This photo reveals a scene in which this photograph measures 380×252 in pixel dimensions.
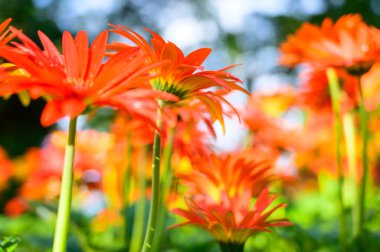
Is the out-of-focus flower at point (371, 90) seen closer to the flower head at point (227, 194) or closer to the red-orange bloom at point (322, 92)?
the red-orange bloom at point (322, 92)

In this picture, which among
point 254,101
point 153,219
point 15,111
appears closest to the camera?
point 153,219

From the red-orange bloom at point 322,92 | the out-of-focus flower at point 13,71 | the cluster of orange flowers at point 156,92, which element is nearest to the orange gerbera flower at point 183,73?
the cluster of orange flowers at point 156,92

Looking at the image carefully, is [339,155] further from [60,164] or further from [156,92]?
[60,164]

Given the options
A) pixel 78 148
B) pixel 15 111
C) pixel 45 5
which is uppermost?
pixel 45 5

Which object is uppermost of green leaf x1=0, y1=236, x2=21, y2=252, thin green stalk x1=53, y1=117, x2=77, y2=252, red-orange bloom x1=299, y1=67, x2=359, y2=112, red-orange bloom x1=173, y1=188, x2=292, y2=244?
red-orange bloom x1=299, y1=67, x2=359, y2=112

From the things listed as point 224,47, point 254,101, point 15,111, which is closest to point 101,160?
point 254,101

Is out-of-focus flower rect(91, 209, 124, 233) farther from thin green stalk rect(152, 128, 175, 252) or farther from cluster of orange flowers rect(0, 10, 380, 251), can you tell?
thin green stalk rect(152, 128, 175, 252)

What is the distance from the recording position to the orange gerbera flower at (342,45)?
3.03 feet

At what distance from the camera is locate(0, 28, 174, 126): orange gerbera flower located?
16.1 inches

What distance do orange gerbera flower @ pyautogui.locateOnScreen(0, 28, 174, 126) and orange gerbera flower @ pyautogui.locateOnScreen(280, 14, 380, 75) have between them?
0.53 meters

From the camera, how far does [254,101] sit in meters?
1.79

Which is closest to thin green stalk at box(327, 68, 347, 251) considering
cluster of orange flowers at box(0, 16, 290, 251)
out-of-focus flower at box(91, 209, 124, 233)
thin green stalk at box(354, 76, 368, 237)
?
thin green stalk at box(354, 76, 368, 237)

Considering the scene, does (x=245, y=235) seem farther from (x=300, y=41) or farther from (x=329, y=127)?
(x=329, y=127)

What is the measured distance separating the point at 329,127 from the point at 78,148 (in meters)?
0.87
